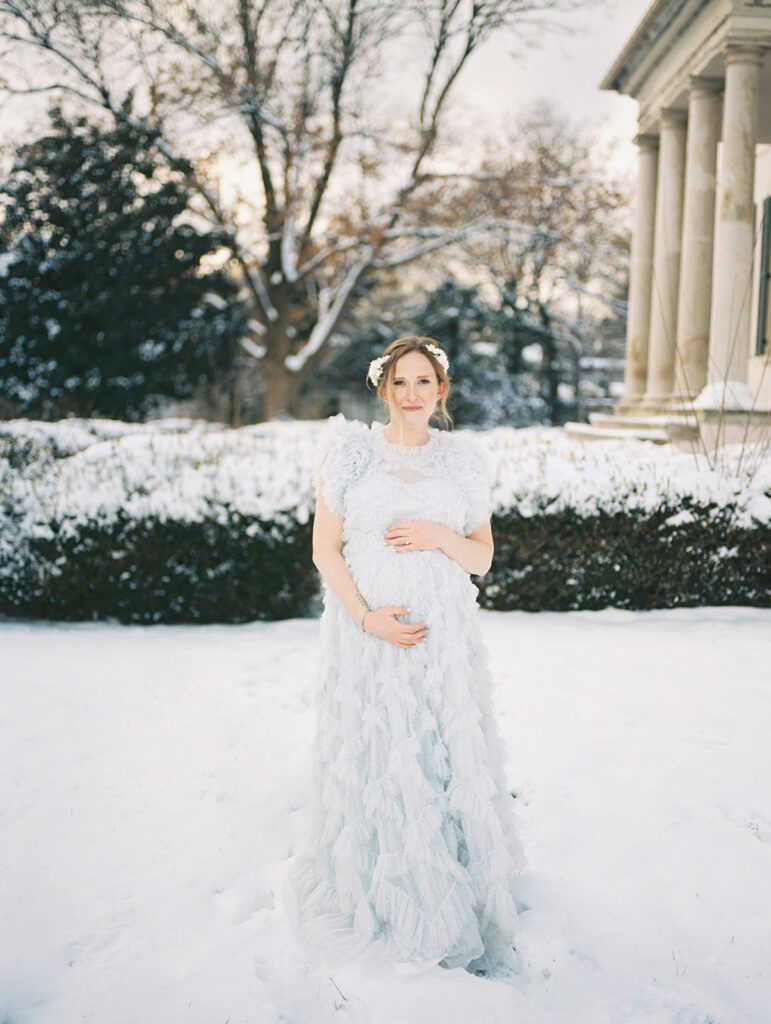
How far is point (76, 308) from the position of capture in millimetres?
17250

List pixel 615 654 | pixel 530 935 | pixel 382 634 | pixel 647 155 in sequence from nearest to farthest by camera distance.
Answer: pixel 382 634
pixel 530 935
pixel 615 654
pixel 647 155

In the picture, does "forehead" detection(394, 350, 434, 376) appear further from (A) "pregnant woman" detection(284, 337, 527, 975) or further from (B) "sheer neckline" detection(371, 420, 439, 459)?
(B) "sheer neckline" detection(371, 420, 439, 459)

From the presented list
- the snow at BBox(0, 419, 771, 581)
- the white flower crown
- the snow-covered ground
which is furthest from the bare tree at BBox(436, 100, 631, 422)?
the white flower crown

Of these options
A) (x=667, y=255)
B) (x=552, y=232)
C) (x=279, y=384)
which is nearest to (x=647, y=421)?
(x=667, y=255)

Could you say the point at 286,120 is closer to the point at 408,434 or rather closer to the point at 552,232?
the point at 552,232

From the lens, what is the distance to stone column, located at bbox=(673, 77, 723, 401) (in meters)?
10.1

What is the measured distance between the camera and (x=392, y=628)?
238 cm

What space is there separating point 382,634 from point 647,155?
12566 millimetres

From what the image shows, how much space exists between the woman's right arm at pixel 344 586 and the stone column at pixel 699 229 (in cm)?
880

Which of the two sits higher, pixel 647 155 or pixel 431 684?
pixel 647 155

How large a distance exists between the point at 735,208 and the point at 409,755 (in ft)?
30.2

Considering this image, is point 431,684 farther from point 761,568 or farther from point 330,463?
point 761,568

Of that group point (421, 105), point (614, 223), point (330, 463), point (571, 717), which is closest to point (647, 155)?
point (614, 223)

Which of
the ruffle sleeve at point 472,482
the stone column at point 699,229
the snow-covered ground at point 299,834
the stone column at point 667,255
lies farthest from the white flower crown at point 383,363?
the stone column at point 667,255
